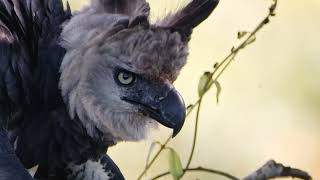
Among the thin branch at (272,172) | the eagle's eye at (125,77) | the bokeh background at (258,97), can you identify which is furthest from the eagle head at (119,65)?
the thin branch at (272,172)

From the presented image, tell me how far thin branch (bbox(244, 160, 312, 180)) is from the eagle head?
9.9 inches

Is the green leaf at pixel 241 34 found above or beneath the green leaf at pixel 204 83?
above

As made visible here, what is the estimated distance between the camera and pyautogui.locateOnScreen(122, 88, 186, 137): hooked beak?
3.56 feet

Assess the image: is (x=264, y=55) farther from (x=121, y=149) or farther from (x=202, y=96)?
(x=121, y=149)

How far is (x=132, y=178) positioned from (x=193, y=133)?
0.14 m

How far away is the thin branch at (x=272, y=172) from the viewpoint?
1.28 meters

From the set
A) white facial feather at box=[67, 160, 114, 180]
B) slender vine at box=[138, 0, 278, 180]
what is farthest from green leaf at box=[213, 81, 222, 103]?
white facial feather at box=[67, 160, 114, 180]

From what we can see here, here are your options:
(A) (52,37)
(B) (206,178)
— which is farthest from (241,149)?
(A) (52,37)

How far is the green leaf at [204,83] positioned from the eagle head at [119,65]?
14 centimetres

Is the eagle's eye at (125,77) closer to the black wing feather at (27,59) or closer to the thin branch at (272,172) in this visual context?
the black wing feather at (27,59)

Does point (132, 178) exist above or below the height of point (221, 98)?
below

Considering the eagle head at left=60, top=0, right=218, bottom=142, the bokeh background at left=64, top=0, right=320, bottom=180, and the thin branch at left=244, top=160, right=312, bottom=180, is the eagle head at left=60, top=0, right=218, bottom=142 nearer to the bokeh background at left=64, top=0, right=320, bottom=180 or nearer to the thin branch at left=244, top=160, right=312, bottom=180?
the bokeh background at left=64, top=0, right=320, bottom=180

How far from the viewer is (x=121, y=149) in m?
1.17

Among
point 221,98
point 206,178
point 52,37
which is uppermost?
point 52,37
